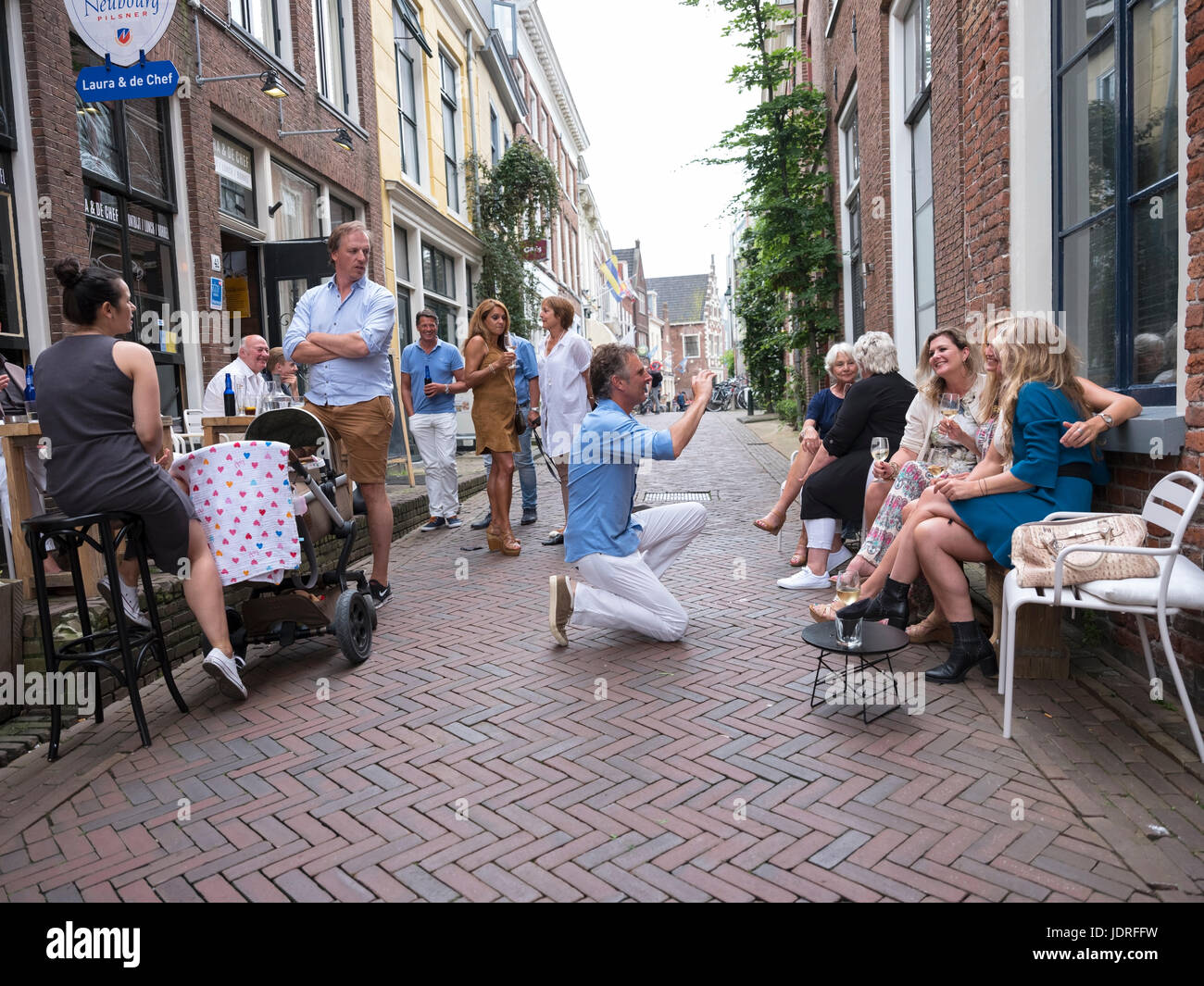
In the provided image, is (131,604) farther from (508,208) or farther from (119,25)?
(508,208)

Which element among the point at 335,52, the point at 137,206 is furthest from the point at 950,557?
the point at 335,52

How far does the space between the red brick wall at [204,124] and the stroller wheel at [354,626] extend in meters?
3.56

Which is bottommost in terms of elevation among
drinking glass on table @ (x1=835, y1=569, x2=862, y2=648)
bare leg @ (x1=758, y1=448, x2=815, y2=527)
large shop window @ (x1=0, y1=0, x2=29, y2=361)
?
drinking glass on table @ (x1=835, y1=569, x2=862, y2=648)

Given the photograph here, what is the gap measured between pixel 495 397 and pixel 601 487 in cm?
285

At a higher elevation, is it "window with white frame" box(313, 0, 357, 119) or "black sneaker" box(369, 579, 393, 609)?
"window with white frame" box(313, 0, 357, 119)

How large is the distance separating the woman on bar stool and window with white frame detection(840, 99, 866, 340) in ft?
31.3

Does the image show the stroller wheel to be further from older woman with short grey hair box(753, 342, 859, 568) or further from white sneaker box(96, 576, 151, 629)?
older woman with short grey hair box(753, 342, 859, 568)

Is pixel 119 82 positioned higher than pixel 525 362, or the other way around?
pixel 119 82

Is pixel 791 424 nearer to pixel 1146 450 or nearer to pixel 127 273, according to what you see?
pixel 127 273

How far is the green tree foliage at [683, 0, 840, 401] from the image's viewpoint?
1361 cm

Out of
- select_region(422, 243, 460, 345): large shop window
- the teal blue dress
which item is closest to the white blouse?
the teal blue dress

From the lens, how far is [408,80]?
605 inches

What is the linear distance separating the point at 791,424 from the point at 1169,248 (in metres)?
15.0
